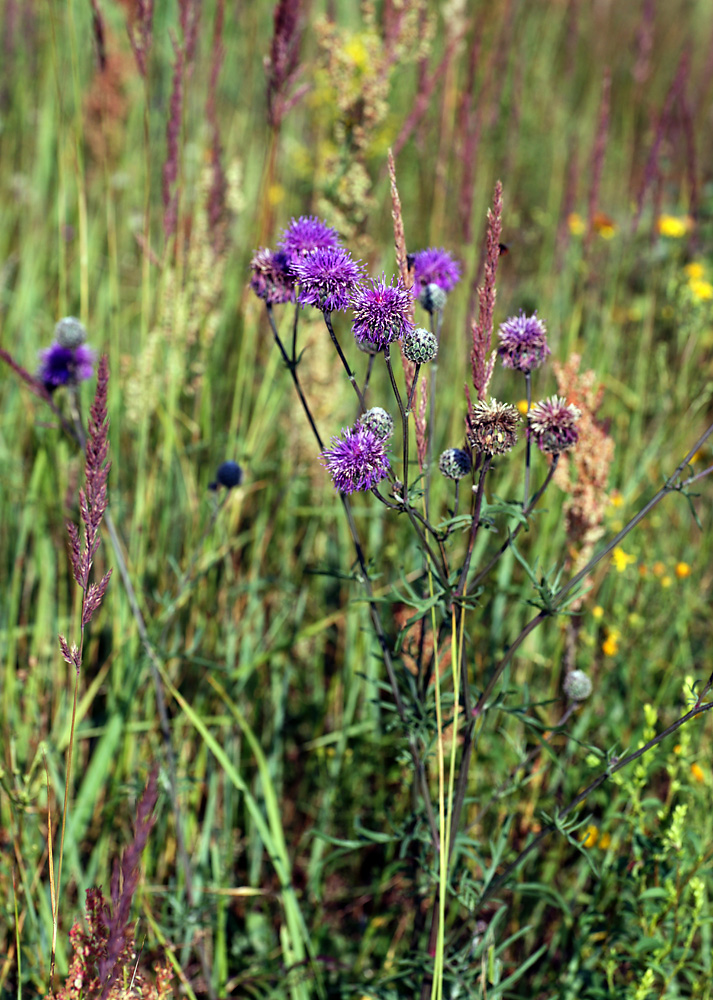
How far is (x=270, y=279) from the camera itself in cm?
138

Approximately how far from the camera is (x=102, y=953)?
1.04 meters

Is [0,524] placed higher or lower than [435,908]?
higher

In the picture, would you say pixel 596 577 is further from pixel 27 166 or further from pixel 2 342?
pixel 27 166

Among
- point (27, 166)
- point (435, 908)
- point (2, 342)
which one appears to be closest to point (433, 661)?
point (435, 908)

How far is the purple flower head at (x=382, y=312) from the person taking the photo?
1066 mm

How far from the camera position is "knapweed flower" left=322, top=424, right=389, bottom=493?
112 centimetres

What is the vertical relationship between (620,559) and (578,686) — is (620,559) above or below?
above

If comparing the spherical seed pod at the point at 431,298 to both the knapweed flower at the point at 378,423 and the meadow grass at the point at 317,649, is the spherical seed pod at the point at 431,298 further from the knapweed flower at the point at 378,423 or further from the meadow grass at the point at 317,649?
the meadow grass at the point at 317,649

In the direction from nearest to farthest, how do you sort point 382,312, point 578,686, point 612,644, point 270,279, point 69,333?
1. point 382,312
2. point 270,279
3. point 578,686
4. point 69,333
5. point 612,644

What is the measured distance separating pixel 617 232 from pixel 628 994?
136 inches

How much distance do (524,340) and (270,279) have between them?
449 mm

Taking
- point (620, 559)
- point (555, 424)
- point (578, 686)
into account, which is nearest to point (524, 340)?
point (555, 424)

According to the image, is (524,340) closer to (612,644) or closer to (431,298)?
(431,298)

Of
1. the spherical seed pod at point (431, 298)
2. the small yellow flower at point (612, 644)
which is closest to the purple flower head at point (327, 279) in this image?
the spherical seed pod at point (431, 298)
